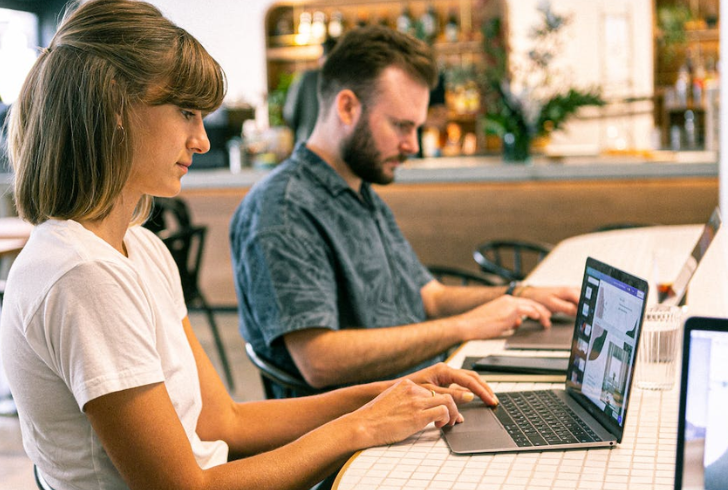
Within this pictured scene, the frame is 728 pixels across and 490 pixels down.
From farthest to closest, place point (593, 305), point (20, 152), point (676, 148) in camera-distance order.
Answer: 1. point (676, 148)
2. point (593, 305)
3. point (20, 152)

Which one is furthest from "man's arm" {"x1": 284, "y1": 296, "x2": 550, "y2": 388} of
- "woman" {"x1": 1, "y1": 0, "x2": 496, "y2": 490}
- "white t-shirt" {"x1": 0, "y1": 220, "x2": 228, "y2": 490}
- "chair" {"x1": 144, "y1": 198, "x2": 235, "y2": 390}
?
"chair" {"x1": 144, "y1": 198, "x2": 235, "y2": 390}

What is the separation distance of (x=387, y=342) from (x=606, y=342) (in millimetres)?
735

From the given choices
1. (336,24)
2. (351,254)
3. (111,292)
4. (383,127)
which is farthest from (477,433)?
(336,24)

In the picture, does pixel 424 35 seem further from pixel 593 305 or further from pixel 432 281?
pixel 593 305

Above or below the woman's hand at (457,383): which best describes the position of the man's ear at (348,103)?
above

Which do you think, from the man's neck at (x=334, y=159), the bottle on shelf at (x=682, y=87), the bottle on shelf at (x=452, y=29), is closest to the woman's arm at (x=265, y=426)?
the man's neck at (x=334, y=159)

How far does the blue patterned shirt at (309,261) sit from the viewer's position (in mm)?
1807

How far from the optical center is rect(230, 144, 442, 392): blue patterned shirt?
181cm

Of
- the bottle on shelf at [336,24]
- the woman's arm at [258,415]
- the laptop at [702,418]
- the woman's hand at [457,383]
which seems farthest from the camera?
the bottle on shelf at [336,24]

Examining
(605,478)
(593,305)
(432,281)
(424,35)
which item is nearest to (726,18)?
(432,281)

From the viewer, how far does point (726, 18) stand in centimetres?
238

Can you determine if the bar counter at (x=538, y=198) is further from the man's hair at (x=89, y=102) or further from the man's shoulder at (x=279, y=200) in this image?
the man's hair at (x=89, y=102)

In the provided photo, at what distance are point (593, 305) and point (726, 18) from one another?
151 cm

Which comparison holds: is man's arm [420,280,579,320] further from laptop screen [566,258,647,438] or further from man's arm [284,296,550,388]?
laptop screen [566,258,647,438]
